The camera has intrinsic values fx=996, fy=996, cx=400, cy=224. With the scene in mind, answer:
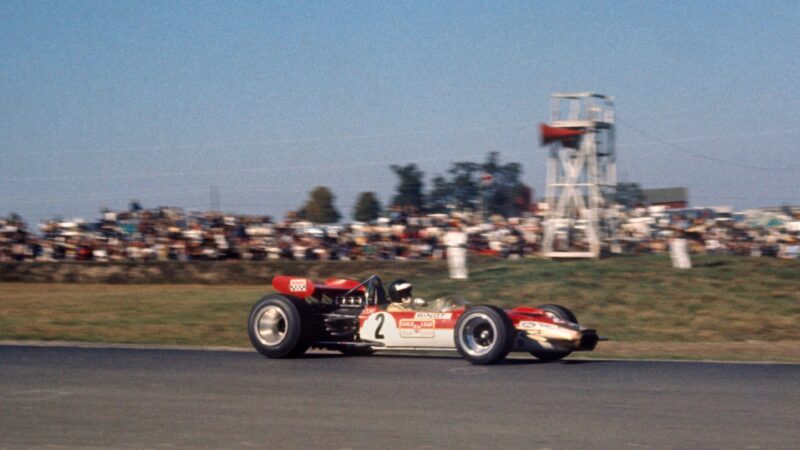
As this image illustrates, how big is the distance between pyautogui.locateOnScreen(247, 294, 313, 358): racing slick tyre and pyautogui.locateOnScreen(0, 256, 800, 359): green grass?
4.00 meters

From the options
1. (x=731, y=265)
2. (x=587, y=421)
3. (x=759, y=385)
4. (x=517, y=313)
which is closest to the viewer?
(x=587, y=421)

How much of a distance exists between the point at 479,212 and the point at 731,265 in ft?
29.8

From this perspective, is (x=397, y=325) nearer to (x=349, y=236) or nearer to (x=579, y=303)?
(x=579, y=303)

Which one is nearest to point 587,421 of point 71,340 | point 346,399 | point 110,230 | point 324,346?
point 346,399

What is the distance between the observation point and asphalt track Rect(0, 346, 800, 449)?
612 centimetres

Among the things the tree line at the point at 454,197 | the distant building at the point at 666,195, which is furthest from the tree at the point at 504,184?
the distant building at the point at 666,195

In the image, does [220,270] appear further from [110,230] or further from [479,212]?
[479,212]

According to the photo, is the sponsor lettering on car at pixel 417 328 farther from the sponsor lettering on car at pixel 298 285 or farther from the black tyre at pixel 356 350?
the sponsor lettering on car at pixel 298 285

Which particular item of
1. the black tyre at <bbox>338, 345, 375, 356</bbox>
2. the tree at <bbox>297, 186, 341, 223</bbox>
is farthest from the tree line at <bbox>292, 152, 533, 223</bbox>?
the black tyre at <bbox>338, 345, 375, 356</bbox>

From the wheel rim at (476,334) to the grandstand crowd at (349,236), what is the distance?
17.1 m

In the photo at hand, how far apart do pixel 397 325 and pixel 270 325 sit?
1501mm

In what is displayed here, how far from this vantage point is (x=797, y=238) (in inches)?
1048

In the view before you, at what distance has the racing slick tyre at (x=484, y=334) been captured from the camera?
997 cm

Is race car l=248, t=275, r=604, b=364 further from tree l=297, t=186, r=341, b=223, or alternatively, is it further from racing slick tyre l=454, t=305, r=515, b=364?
tree l=297, t=186, r=341, b=223
